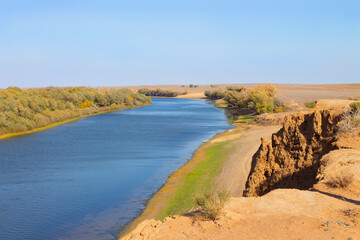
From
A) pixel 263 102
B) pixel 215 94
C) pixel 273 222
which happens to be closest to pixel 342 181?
pixel 273 222

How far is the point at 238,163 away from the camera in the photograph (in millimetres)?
21781

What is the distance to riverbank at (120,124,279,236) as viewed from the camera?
1525 centimetres

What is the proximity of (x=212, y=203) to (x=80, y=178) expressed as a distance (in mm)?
14658

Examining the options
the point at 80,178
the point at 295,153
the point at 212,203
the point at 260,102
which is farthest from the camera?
the point at 260,102

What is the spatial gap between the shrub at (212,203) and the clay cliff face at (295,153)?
3.96 meters

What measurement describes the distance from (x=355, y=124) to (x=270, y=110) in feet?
128

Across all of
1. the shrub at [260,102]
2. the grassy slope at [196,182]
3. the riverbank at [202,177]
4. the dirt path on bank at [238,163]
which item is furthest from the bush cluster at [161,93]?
the grassy slope at [196,182]

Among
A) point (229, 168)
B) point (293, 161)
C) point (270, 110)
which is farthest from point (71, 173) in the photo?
point (270, 110)

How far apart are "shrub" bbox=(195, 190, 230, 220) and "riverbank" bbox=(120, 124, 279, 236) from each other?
2885mm

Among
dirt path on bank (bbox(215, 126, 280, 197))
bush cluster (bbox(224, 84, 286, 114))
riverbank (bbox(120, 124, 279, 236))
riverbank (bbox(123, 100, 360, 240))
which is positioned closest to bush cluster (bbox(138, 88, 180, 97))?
bush cluster (bbox(224, 84, 286, 114))

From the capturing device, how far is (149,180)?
66.8ft

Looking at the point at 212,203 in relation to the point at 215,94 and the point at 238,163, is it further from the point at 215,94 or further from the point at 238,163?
the point at 215,94

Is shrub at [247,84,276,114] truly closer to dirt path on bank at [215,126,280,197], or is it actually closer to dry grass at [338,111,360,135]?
dirt path on bank at [215,126,280,197]

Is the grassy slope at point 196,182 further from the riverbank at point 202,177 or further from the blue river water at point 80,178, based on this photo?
the blue river water at point 80,178
